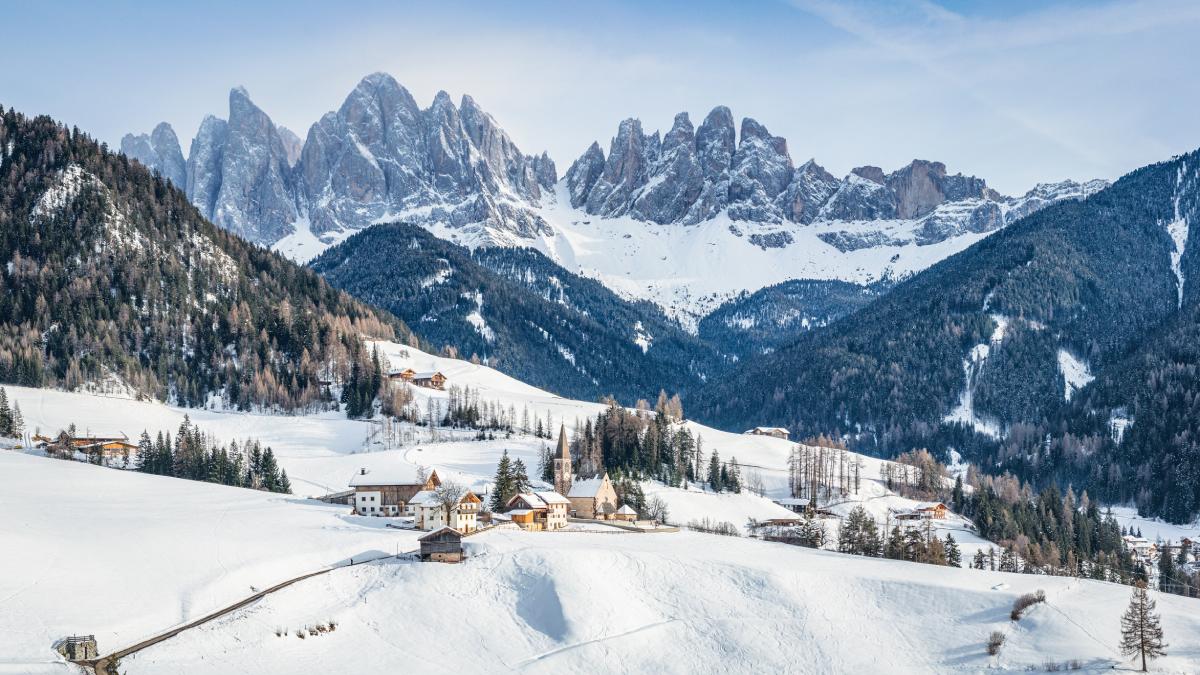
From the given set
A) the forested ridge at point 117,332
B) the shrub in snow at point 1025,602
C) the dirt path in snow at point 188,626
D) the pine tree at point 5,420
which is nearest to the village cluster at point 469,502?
the dirt path in snow at point 188,626

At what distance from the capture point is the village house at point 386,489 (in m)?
119

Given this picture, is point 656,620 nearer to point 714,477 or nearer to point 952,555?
point 952,555

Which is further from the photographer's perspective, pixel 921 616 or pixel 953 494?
pixel 953 494

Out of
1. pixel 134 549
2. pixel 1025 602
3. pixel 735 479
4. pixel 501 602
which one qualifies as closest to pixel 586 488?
pixel 735 479

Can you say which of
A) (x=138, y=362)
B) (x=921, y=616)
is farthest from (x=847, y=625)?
(x=138, y=362)

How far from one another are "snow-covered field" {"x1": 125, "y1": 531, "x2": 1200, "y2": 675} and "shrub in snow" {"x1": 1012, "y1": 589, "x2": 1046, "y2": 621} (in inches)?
24.3

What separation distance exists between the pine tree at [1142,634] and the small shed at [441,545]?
146 feet

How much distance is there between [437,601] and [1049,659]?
3877 cm

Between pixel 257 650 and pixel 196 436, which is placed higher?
pixel 196 436

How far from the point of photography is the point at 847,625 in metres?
84.8

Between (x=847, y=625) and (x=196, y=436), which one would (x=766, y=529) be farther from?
(x=196, y=436)

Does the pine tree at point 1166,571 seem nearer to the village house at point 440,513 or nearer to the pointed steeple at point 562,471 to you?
the pointed steeple at point 562,471

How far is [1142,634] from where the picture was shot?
250 feet

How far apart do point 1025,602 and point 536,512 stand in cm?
4312
